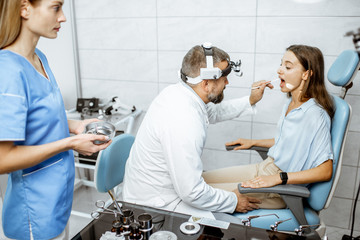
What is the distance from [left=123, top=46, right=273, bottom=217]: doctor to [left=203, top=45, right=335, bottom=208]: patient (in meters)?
0.20

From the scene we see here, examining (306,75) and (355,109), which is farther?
(355,109)

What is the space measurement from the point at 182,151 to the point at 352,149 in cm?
150

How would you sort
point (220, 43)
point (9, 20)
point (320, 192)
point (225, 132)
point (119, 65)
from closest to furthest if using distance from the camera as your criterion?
point (9, 20) → point (320, 192) → point (220, 43) → point (225, 132) → point (119, 65)

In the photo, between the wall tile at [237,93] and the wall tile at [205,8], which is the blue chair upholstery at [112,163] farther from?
the wall tile at [205,8]

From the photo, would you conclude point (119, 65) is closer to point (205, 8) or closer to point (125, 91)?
point (125, 91)

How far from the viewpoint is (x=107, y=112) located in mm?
2639

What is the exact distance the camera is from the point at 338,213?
8.12ft

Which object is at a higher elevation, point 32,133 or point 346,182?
point 32,133

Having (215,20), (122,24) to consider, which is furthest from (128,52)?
(215,20)

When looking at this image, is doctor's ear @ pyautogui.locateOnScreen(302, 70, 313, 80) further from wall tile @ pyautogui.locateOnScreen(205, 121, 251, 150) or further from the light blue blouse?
wall tile @ pyautogui.locateOnScreen(205, 121, 251, 150)

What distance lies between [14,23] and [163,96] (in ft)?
2.49

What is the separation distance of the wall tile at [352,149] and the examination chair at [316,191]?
0.78 m

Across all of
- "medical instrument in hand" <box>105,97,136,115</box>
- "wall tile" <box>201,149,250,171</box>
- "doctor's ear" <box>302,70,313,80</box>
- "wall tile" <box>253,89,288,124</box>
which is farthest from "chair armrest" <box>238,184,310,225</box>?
"medical instrument in hand" <box>105,97,136,115</box>

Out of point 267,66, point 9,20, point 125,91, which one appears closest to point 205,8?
point 267,66
